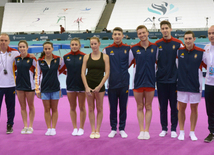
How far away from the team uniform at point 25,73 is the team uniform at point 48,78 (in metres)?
0.19

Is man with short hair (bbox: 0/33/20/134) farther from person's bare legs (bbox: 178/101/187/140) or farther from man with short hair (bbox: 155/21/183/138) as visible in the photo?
person's bare legs (bbox: 178/101/187/140)

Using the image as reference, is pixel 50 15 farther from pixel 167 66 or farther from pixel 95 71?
pixel 167 66

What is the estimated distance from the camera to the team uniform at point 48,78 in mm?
4117

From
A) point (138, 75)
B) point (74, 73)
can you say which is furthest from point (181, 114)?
point (74, 73)

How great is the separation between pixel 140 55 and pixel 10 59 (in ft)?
7.53

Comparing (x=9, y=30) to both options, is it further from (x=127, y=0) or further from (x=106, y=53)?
(x=106, y=53)

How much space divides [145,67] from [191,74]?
0.71 meters

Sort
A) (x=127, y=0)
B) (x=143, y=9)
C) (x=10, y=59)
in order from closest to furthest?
(x=10, y=59) < (x=143, y=9) < (x=127, y=0)

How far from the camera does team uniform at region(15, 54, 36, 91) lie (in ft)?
14.0

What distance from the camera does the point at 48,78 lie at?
4.12m

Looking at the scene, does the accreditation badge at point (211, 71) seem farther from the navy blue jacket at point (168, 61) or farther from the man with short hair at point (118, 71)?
the man with short hair at point (118, 71)

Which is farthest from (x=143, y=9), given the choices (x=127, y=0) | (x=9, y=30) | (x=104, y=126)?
(x=104, y=126)

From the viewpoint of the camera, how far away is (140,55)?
394 cm

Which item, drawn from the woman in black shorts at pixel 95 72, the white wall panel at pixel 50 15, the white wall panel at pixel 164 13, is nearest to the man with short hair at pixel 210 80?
the woman in black shorts at pixel 95 72
